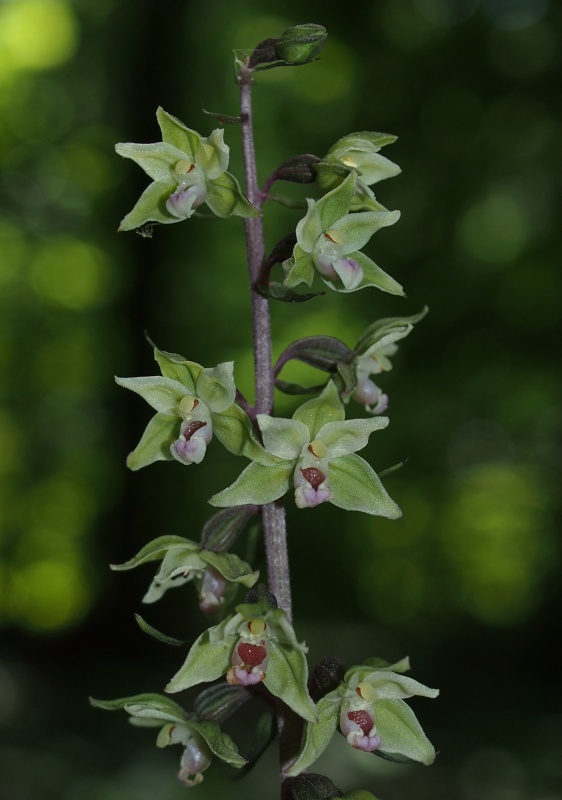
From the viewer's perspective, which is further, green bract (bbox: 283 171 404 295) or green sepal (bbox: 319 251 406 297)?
green sepal (bbox: 319 251 406 297)

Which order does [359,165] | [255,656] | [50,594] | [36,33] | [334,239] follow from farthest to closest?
[50,594]
[36,33]
[359,165]
[334,239]
[255,656]

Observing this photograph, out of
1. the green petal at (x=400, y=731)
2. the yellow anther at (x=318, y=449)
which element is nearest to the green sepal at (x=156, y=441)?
the yellow anther at (x=318, y=449)

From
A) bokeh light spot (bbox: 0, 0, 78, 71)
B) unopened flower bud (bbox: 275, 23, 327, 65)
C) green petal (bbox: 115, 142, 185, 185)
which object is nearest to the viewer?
unopened flower bud (bbox: 275, 23, 327, 65)

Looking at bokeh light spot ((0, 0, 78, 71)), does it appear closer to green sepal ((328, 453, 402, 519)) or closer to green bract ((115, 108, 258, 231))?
green bract ((115, 108, 258, 231))

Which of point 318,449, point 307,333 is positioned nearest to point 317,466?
point 318,449

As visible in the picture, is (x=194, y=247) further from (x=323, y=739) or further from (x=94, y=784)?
(x=323, y=739)

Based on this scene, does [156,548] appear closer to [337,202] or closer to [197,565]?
[197,565]

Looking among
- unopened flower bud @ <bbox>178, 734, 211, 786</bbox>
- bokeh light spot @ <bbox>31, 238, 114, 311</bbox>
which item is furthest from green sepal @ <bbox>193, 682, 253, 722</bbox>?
bokeh light spot @ <bbox>31, 238, 114, 311</bbox>
